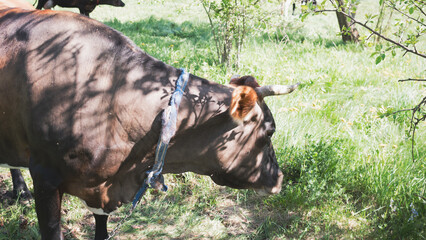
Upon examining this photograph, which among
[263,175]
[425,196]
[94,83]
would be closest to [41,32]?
[94,83]

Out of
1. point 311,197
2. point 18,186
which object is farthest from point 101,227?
point 311,197

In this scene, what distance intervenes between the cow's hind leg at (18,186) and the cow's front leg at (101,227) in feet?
3.16

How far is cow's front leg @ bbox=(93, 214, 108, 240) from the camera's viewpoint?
3217 millimetres

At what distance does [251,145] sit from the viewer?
108 inches

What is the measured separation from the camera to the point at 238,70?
20.1 ft

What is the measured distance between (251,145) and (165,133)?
2.20ft

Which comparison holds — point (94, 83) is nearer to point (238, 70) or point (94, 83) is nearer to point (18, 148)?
point (18, 148)

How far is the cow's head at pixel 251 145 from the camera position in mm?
2540

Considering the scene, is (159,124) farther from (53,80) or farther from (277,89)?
(277,89)

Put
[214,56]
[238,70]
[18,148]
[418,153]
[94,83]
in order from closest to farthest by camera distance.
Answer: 1. [94,83]
2. [18,148]
3. [418,153]
4. [238,70]
5. [214,56]

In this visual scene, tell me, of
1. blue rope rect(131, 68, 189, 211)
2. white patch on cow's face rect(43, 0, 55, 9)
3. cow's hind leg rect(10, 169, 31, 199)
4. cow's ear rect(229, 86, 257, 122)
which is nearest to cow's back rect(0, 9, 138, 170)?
blue rope rect(131, 68, 189, 211)

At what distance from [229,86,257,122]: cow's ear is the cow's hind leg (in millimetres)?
2370

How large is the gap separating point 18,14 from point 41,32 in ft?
1.02

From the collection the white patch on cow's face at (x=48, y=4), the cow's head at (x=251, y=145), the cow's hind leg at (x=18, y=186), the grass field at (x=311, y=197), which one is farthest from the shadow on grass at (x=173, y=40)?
the cow's head at (x=251, y=145)
